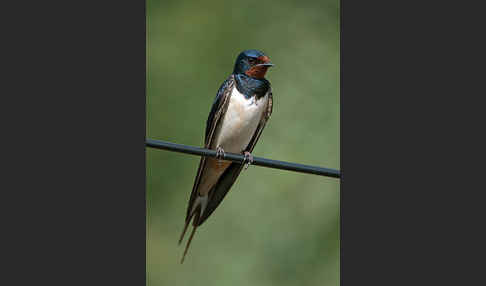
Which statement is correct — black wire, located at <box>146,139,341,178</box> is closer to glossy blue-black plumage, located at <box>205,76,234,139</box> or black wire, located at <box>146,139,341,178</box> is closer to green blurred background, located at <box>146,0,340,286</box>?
glossy blue-black plumage, located at <box>205,76,234,139</box>

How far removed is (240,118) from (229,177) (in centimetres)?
59

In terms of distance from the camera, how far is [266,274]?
690 centimetres

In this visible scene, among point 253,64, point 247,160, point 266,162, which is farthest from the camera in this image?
point 253,64

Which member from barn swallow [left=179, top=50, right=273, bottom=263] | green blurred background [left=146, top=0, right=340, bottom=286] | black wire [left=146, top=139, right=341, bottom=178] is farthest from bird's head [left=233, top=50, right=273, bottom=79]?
black wire [left=146, top=139, right=341, bottom=178]

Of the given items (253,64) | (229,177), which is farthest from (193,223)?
(253,64)

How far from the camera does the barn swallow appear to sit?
5.99 meters

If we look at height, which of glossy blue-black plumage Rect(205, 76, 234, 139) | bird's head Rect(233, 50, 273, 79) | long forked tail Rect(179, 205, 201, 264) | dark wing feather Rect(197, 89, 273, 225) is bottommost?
long forked tail Rect(179, 205, 201, 264)

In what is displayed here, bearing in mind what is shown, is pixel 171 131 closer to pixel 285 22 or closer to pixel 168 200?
pixel 168 200

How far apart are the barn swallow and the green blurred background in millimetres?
400

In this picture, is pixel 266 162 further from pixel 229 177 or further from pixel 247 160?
pixel 229 177

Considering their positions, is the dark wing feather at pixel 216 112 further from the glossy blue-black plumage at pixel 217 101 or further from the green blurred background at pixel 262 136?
the green blurred background at pixel 262 136

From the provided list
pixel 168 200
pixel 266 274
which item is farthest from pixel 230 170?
pixel 266 274

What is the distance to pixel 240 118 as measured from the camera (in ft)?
19.7

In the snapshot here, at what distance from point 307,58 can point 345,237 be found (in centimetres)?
347
